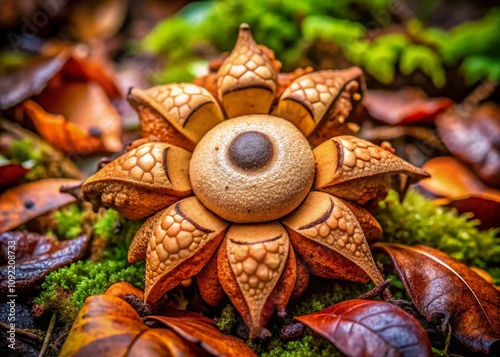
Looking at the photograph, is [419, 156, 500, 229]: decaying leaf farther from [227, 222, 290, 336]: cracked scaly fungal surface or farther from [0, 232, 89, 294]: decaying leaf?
[0, 232, 89, 294]: decaying leaf

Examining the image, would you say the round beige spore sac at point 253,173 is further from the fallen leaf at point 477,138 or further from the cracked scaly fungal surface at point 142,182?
the fallen leaf at point 477,138

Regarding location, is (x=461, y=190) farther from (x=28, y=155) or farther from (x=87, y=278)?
(x=28, y=155)

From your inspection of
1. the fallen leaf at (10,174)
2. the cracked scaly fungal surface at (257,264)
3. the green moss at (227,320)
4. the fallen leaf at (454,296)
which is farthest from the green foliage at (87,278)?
the fallen leaf at (454,296)

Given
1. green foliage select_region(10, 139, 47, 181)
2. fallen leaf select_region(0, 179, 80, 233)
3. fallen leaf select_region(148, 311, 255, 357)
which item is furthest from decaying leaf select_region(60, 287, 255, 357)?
green foliage select_region(10, 139, 47, 181)

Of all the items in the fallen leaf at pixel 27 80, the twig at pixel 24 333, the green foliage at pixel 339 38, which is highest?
the green foliage at pixel 339 38

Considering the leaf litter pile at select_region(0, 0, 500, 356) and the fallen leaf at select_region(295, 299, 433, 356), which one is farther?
the leaf litter pile at select_region(0, 0, 500, 356)

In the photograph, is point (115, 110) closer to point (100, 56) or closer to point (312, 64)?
point (100, 56)
